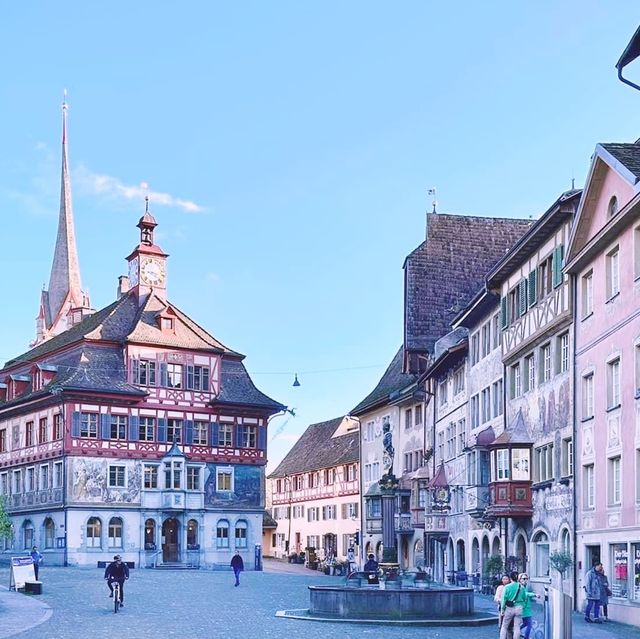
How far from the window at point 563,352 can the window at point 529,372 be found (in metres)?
2.63

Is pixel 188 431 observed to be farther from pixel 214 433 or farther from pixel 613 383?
pixel 613 383

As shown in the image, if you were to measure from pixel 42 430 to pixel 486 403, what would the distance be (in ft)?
116

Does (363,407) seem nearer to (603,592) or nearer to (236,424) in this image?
(236,424)

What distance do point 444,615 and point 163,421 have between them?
46176 millimetres

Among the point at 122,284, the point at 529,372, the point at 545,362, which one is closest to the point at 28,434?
the point at 122,284

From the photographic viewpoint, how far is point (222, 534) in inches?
2970

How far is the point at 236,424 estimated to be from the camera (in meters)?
77.6

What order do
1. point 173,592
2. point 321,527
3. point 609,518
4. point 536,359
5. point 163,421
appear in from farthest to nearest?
point 321,527 < point 163,421 < point 173,592 < point 536,359 < point 609,518

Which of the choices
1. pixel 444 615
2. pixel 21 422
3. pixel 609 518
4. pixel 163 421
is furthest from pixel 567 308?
pixel 21 422

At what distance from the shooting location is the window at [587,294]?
34719 mm

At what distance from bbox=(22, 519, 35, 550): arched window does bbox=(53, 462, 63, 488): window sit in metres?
4.17

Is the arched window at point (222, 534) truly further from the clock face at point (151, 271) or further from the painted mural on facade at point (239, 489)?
the clock face at point (151, 271)

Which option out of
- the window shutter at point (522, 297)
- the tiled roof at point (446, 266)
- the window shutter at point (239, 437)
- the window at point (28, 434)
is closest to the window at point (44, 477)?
the window at point (28, 434)

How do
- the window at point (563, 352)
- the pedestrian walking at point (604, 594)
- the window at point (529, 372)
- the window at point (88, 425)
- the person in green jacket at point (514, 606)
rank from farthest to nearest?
the window at point (88, 425) < the window at point (529, 372) < the window at point (563, 352) < the pedestrian walking at point (604, 594) < the person in green jacket at point (514, 606)
